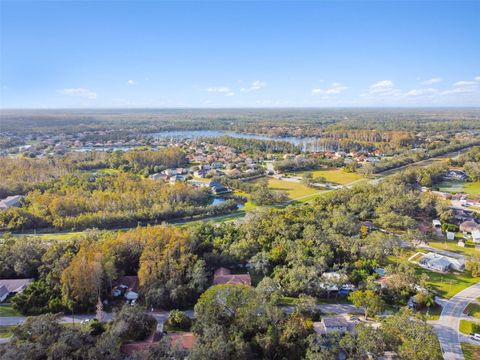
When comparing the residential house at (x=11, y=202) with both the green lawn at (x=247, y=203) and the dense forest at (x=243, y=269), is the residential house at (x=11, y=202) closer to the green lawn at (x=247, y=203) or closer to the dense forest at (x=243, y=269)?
the dense forest at (x=243, y=269)

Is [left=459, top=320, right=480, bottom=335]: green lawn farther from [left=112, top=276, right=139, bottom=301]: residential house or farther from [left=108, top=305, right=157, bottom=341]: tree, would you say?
[left=112, top=276, right=139, bottom=301]: residential house

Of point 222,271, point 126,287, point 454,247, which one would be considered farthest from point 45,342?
point 454,247

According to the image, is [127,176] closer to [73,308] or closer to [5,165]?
[5,165]

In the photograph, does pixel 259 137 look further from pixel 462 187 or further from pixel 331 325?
pixel 331 325

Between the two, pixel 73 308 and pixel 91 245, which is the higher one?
pixel 91 245

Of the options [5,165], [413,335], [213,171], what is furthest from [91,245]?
[5,165]
